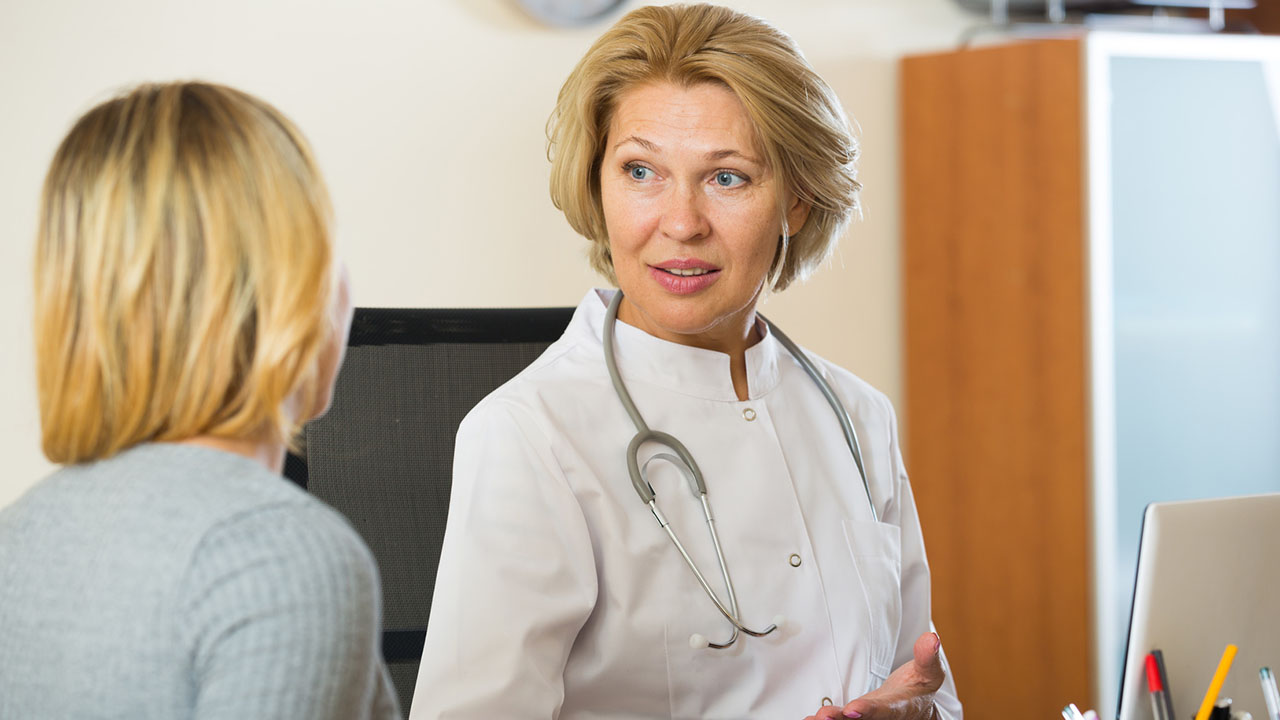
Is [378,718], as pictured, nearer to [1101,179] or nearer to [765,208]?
[765,208]

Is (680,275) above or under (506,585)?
above

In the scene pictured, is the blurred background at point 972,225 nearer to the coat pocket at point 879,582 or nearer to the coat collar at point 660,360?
the coat collar at point 660,360

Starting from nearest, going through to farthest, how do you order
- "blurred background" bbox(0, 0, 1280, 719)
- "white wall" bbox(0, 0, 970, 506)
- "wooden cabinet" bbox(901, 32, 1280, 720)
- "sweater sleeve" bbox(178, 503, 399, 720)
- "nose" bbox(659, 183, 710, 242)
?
"sweater sleeve" bbox(178, 503, 399, 720), "nose" bbox(659, 183, 710, 242), "white wall" bbox(0, 0, 970, 506), "blurred background" bbox(0, 0, 1280, 719), "wooden cabinet" bbox(901, 32, 1280, 720)

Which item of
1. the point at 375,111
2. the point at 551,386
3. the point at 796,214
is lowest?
the point at 551,386

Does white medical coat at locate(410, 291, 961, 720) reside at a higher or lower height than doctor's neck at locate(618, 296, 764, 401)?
lower

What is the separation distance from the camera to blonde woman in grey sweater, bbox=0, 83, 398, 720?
0.60 meters

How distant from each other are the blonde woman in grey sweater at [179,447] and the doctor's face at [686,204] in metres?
0.66

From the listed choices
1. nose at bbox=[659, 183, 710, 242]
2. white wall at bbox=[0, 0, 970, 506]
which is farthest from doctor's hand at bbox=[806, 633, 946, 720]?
white wall at bbox=[0, 0, 970, 506]

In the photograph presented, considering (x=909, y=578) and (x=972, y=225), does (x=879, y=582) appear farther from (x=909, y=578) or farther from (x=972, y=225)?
(x=972, y=225)

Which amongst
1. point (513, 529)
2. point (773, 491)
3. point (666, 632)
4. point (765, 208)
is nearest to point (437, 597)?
point (513, 529)

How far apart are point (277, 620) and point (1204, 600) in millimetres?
864

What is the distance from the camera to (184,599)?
1.94ft

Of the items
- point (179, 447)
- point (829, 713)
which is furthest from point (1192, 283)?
point (179, 447)

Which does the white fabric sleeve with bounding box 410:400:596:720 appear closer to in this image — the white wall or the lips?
the lips
